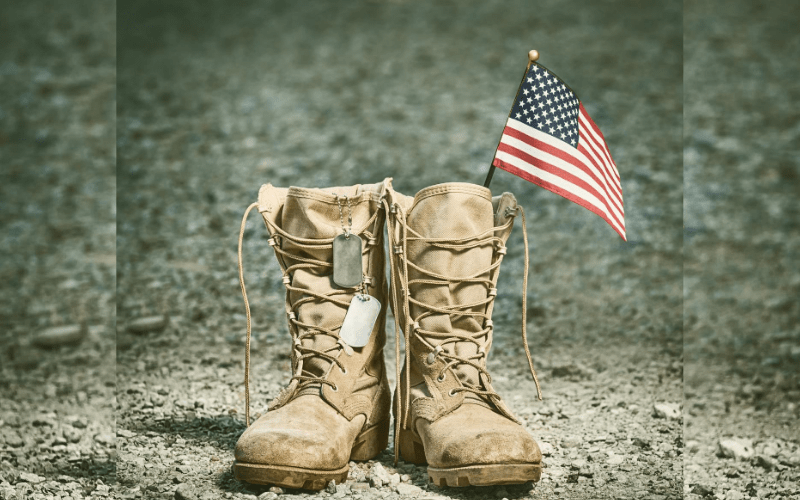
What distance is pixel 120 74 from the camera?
685cm

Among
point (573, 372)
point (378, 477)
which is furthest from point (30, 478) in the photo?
point (573, 372)

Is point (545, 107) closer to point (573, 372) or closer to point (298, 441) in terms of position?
point (298, 441)

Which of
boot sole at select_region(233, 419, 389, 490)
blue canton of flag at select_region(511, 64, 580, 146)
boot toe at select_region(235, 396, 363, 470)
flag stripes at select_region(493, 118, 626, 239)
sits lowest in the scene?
boot sole at select_region(233, 419, 389, 490)

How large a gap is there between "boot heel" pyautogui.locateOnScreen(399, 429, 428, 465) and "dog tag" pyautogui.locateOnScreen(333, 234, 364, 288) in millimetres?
348

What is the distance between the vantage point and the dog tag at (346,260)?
1680 mm

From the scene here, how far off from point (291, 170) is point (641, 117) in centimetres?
244

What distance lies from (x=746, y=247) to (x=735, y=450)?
2.37m

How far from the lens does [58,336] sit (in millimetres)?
2980

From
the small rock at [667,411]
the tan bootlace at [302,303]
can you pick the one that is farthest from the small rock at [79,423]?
the small rock at [667,411]

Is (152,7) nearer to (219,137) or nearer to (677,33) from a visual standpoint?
(219,137)

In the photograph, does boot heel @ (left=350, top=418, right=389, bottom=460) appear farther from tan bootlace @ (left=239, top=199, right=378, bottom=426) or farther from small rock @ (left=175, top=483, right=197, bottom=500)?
small rock @ (left=175, top=483, right=197, bottom=500)

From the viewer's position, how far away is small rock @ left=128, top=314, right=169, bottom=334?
2.94 m

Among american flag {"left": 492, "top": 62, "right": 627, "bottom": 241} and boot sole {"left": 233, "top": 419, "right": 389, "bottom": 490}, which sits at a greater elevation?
american flag {"left": 492, "top": 62, "right": 627, "bottom": 241}

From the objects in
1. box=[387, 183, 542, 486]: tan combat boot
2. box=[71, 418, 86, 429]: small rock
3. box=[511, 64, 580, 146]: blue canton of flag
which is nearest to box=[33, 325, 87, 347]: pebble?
box=[71, 418, 86, 429]: small rock
